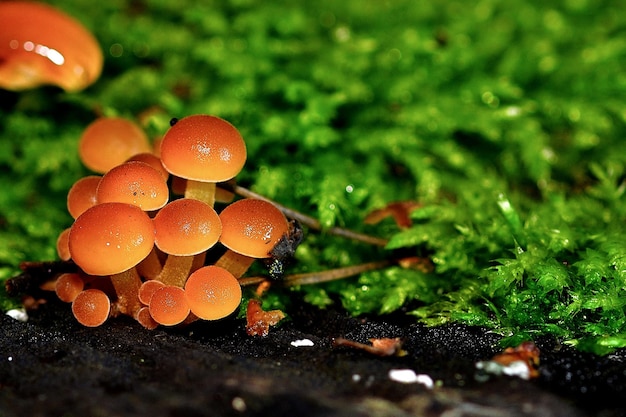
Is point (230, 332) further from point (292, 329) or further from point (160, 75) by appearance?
point (160, 75)

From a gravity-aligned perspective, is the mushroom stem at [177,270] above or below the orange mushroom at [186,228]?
below

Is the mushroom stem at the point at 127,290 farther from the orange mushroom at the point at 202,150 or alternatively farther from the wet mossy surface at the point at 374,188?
the orange mushroom at the point at 202,150

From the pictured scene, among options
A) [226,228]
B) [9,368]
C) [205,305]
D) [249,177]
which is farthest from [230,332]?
[249,177]

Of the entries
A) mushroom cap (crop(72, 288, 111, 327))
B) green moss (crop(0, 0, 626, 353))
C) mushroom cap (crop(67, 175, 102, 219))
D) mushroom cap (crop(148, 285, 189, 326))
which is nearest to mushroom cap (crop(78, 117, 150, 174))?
mushroom cap (crop(67, 175, 102, 219))

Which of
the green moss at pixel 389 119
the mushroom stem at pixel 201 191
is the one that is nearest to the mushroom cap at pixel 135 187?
the mushroom stem at pixel 201 191

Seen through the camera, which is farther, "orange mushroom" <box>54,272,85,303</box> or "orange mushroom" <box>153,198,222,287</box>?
"orange mushroom" <box>54,272,85,303</box>

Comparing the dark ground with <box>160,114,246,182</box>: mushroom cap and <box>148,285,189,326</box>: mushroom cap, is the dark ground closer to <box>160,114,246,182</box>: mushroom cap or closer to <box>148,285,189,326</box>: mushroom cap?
<box>148,285,189,326</box>: mushroom cap
